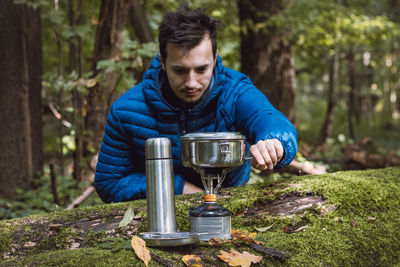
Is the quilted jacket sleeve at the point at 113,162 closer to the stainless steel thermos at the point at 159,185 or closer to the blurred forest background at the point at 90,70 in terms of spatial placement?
the blurred forest background at the point at 90,70

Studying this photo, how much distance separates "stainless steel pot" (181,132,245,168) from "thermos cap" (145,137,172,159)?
8 cm

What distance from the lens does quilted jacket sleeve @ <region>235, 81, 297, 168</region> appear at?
2229mm

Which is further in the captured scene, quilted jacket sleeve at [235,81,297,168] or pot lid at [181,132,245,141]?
quilted jacket sleeve at [235,81,297,168]

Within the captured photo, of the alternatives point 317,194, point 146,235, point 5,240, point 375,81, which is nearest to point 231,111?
point 317,194

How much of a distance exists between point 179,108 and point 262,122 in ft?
2.51

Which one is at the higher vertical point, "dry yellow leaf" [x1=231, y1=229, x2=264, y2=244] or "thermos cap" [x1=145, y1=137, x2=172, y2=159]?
"thermos cap" [x1=145, y1=137, x2=172, y2=159]

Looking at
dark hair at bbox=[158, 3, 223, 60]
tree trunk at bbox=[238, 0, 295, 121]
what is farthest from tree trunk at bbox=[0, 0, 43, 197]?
dark hair at bbox=[158, 3, 223, 60]

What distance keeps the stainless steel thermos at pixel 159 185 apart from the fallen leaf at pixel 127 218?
42 centimetres

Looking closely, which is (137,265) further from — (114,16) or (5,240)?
(114,16)

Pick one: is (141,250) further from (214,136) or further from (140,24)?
(140,24)

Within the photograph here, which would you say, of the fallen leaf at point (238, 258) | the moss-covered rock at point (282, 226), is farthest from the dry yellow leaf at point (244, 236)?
the fallen leaf at point (238, 258)

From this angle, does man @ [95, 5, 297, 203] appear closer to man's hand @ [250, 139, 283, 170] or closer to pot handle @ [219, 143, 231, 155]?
man's hand @ [250, 139, 283, 170]

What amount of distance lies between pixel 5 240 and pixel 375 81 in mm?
34958

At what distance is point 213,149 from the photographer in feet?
5.64
